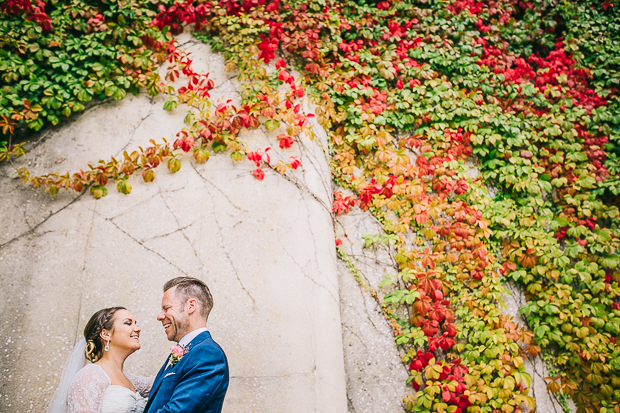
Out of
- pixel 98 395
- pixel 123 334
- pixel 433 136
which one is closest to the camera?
pixel 98 395

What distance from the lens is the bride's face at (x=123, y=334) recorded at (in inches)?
87.4

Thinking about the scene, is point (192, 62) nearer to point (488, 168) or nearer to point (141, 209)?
point (141, 209)

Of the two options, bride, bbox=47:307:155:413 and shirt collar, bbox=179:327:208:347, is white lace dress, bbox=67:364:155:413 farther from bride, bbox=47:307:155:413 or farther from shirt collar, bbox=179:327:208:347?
shirt collar, bbox=179:327:208:347

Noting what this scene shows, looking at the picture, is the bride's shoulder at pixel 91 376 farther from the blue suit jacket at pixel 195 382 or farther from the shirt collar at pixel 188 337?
the shirt collar at pixel 188 337

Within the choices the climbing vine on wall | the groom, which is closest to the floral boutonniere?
the groom

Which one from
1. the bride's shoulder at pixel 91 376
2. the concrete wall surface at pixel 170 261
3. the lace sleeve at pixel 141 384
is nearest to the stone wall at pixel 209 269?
the concrete wall surface at pixel 170 261

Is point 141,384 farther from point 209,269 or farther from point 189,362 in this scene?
point 209,269

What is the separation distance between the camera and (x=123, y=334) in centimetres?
223

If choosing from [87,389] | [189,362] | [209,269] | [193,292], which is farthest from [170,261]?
[189,362]

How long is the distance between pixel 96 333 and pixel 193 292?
716 millimetres

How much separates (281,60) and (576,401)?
4.70 m

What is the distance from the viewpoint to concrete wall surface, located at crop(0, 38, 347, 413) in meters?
2.94

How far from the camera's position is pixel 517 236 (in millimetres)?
3834

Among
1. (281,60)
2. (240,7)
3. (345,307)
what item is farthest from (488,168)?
(240,7)
